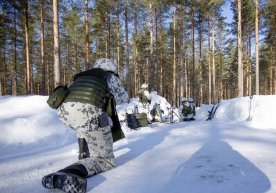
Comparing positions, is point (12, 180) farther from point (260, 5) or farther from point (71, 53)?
point (71, 53)

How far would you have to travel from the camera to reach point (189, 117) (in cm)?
1534

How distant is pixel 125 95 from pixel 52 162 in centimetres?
161

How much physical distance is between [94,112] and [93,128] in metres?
0.21

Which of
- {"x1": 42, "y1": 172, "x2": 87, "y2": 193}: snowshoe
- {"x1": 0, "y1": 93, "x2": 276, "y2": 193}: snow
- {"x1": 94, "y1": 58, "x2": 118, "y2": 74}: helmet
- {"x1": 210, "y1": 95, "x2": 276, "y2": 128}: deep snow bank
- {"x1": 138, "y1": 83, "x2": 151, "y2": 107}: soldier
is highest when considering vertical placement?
{"x1": 94, "y1": 58, "x2": 118, "y2": 74}: helmet

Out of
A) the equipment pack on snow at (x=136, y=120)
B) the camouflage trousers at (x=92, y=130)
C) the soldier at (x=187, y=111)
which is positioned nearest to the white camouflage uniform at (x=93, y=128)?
the camouflage trousers at (x=92, y=130)

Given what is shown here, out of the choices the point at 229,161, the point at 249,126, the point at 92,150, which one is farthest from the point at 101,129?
the point at 249,126

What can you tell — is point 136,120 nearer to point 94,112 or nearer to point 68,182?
point 94,112

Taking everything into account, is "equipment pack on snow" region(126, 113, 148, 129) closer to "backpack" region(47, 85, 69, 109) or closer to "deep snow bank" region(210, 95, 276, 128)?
"deep snow bank" region(210, 95, 276, 128)

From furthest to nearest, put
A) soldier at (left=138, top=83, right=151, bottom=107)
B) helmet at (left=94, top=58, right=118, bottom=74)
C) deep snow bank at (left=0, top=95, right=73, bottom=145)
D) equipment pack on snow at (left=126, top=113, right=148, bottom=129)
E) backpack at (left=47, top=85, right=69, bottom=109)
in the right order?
1. soldier at (left=138, top=83, right=151, bottom=107)
2. equipment pack on snow at (left=126, top=113, right=148, bottom=129)
3. deep snow bank at (left=0, top=95, right=73, bottom=145)
4. helmet at (left=94, top=58, right=118, bottom=74)
5. backpack at (left=47, top=85, right=69, bottom=109)

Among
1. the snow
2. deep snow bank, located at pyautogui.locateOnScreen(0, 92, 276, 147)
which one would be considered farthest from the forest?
the snow

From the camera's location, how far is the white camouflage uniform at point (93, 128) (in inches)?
156

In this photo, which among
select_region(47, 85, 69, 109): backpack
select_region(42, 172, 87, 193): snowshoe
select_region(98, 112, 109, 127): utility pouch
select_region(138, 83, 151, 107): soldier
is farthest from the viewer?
select_region(138, 83, 151, 107): soldier

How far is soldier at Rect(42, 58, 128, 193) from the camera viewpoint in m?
3.97

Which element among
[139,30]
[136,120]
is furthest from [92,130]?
[139,30]
